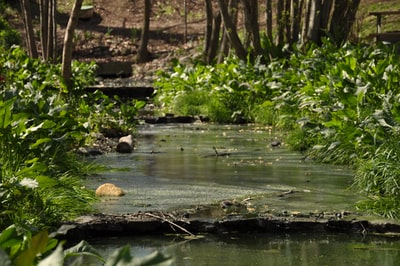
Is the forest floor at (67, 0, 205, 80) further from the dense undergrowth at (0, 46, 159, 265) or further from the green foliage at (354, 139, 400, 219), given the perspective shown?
the green foliage at (354, 139, 400, 219)

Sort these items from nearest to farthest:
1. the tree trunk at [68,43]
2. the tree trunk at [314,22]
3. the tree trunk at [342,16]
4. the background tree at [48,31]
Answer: the tree trunk at [68,43] < the tree trunk at [314,22] < the tree trunk at [342,16] < the background tree at [48,31]

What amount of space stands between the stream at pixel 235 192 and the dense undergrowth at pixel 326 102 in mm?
278

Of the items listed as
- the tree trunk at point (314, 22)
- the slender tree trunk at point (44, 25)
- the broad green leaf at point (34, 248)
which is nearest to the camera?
the broad green leaf at point (34, 248)

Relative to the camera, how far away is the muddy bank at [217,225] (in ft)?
23.5

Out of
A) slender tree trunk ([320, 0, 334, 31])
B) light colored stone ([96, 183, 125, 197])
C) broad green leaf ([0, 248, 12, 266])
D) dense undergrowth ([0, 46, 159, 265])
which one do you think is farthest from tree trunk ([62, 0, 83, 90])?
broad green leaf ([0, 248, 12, 266])

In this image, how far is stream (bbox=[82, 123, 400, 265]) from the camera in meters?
6.54

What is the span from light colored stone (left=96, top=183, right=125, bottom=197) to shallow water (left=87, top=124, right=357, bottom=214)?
0.14 metres

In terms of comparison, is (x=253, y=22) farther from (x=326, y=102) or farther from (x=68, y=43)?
(x=326, y=102)

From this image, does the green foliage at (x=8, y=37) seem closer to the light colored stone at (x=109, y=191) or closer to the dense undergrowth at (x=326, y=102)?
the dense undergrowth at (x=326, y=102)

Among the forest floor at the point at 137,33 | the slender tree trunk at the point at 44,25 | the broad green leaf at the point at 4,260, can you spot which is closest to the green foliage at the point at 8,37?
the forest floor at the point at 137,33

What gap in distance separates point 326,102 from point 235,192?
308 centimetres

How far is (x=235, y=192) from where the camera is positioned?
9031 mm

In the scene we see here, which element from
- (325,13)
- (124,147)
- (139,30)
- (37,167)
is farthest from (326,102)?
(139,30)

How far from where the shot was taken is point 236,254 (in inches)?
257
